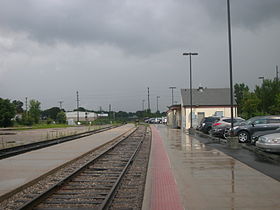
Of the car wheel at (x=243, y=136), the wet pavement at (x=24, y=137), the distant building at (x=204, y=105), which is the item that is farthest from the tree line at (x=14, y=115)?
the car wheel at (x=243, y=136)

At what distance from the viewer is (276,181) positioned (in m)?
9.03

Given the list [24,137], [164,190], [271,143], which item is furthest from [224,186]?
[24,137]

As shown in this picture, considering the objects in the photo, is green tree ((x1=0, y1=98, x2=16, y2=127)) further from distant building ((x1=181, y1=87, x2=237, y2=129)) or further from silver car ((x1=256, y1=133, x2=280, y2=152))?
silver car ((x1=256, y1=133, x2=280, y2=152))

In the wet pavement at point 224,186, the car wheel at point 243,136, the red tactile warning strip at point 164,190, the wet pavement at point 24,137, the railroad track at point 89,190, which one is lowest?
the railroad track at point 89,190

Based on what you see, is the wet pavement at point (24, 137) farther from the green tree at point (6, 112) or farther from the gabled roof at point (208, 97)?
the green tree at point (6, 112)

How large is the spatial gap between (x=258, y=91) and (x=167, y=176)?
42685 millimetres

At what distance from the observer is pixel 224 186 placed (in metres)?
8.58

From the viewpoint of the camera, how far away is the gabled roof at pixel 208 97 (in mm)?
50000

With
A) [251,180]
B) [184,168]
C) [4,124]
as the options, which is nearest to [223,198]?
[251,180]

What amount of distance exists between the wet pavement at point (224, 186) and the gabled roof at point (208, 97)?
37517 millimetres

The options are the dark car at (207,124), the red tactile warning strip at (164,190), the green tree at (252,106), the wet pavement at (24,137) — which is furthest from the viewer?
the green tree at (252,106)

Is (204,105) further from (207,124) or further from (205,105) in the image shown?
(207,124)

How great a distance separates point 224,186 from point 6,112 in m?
70.6

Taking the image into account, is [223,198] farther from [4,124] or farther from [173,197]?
[4,124]
